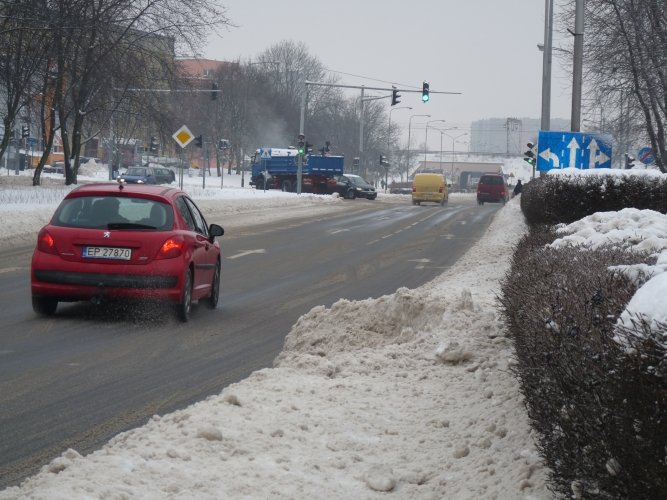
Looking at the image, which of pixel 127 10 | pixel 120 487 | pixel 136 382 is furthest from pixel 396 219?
pixel 120 487

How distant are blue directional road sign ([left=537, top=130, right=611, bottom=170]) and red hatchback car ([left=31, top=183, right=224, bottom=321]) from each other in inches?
446

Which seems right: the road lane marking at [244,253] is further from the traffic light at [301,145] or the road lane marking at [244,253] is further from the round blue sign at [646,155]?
the traffic light at [301,145]

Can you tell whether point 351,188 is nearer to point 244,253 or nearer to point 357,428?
point 244,253

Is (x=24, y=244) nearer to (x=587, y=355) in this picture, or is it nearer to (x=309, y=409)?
(x=309, y=409)

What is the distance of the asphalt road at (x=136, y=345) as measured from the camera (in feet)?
22.6

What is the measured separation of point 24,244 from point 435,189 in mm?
44297

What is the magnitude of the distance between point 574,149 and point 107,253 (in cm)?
1261

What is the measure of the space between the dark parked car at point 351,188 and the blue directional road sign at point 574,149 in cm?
4973

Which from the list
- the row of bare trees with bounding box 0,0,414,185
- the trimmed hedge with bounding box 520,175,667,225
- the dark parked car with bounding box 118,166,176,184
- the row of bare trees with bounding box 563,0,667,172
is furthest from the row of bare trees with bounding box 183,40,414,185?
the trimmed hedge with bounding box 520,175,667,225

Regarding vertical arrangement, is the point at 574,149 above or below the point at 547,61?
below

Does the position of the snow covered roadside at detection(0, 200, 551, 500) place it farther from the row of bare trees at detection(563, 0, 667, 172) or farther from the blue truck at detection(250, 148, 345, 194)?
the blue truck at detection(250, 148, 345, 194)

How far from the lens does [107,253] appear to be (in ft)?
38.7

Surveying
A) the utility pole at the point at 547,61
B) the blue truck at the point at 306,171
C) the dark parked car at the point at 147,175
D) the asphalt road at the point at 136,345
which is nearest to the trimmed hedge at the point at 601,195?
the asphalt road at the point at 136,345

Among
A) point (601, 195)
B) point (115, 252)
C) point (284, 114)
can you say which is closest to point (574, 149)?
point (601, 195)
